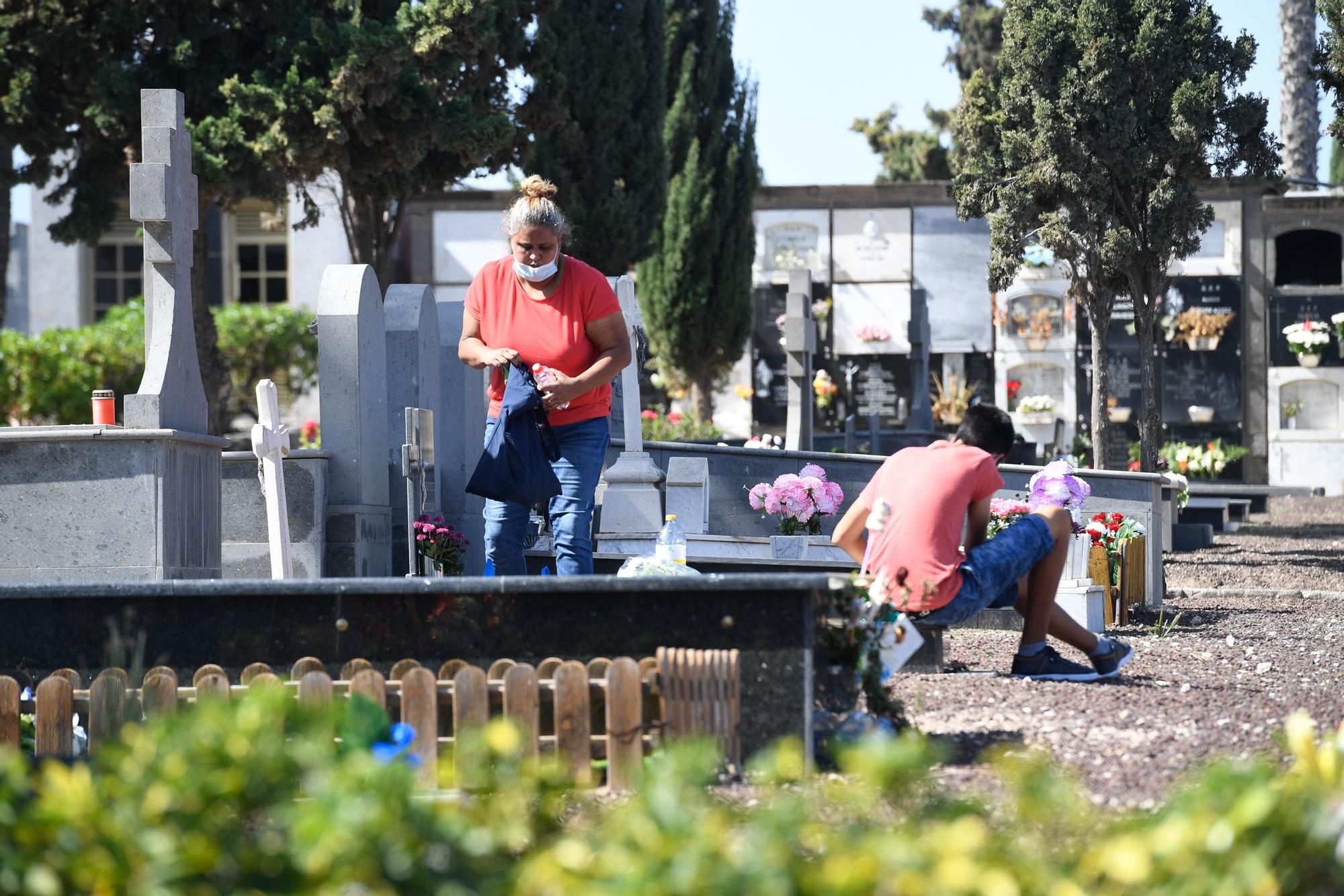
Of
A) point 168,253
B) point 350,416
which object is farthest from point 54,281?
point 168,253

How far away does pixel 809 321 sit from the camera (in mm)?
15641

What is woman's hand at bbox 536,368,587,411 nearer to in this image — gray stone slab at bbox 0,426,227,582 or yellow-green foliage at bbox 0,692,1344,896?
gray stone slab at bbox 0,426,227,582

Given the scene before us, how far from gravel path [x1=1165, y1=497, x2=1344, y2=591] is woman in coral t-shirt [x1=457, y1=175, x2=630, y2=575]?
6.01m

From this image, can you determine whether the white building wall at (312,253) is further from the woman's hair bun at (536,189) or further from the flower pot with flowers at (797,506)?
the woman's hair bun at (536,189)

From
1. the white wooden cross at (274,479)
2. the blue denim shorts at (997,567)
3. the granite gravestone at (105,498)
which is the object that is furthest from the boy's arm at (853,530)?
the granite gravestone at (105,498)

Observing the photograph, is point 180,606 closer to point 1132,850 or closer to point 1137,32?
point 1132,850

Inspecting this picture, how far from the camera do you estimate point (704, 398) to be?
24203 mm

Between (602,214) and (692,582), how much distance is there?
1599cm

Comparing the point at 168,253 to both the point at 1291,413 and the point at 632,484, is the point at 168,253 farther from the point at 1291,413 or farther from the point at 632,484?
the point at 1291,413

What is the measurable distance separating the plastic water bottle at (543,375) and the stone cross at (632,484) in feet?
11.9

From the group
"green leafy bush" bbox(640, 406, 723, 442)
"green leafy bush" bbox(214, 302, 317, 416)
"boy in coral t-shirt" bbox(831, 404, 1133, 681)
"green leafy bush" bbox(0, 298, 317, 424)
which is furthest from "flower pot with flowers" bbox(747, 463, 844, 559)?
"green leafy bush" bbox(214, 302, 317, 416)

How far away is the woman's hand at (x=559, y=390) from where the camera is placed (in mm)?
5742

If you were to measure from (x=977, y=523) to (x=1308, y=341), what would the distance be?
20.0 meters

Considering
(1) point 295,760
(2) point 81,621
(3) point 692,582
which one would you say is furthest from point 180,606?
(1) point 295,760
